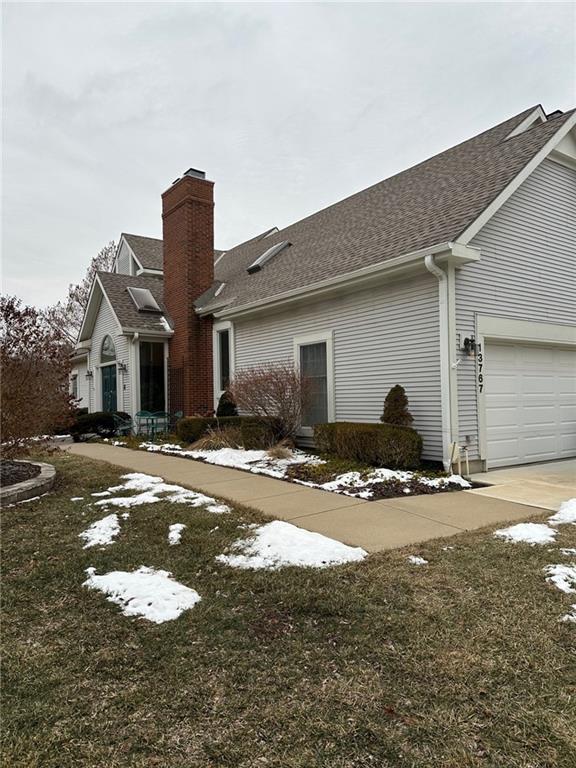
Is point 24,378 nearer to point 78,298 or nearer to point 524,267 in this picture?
point 524,267

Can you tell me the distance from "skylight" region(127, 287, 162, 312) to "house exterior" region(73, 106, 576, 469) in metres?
3.01

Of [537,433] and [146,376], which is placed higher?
[146,376]

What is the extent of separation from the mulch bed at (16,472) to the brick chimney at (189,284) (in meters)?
6.30

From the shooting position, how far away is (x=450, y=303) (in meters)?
7.53

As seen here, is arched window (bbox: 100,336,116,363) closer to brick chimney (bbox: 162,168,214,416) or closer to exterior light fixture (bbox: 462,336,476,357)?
brick chimney (bbox: 162,168,214,416)

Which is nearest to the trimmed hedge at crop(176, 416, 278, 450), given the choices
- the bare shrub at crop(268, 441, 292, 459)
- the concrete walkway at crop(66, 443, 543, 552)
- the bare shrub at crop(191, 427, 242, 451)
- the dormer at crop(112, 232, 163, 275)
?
the bare shrub at crop(191, 427, 242, 451)

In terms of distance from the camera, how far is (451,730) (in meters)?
1.92

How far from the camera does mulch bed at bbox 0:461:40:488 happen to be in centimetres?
667

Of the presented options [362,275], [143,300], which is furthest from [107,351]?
[362,275]

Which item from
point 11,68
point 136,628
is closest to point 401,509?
point 136,628

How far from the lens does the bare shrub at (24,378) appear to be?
6.45 meters

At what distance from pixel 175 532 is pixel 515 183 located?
24.8 ft

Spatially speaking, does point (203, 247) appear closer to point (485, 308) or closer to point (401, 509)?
point (485, 308)

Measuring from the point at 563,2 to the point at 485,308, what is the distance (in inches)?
204
